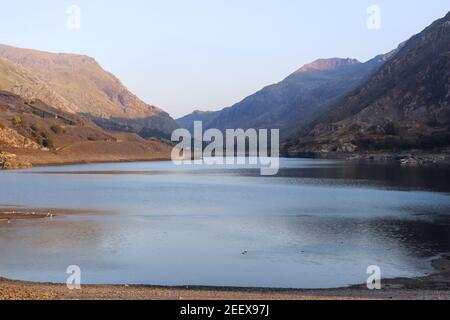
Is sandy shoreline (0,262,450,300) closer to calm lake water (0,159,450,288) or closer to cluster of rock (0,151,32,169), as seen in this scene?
calm lake water (0,159,450,288)

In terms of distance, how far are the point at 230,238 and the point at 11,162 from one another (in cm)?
15045

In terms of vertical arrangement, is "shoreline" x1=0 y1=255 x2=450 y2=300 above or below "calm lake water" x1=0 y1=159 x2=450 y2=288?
above

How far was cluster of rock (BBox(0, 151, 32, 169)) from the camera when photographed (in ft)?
596

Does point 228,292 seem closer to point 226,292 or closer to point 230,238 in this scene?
point 226,292

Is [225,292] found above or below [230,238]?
above

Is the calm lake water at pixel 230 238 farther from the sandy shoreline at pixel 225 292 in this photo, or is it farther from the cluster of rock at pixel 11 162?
the cluster of rock at pixel 11 162

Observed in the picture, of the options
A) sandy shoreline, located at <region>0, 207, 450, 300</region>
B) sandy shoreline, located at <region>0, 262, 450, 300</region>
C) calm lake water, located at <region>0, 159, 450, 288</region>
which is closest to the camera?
sandy shoreline, located at <region>0, 207, 450, 300</region>

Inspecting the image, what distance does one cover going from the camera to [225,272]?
3653cm

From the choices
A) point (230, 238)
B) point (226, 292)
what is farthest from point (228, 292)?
point (230, 238)

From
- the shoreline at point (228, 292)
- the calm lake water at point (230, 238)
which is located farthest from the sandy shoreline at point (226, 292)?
the calm lake water at point (230, 238)

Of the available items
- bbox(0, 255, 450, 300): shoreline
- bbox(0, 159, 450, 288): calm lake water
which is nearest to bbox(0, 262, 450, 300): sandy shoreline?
bbox(0, 255, 450, 300): shoreline

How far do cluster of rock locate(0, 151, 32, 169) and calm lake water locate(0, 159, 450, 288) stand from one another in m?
95.7

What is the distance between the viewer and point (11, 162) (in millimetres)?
183750

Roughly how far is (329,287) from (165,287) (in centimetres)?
931
